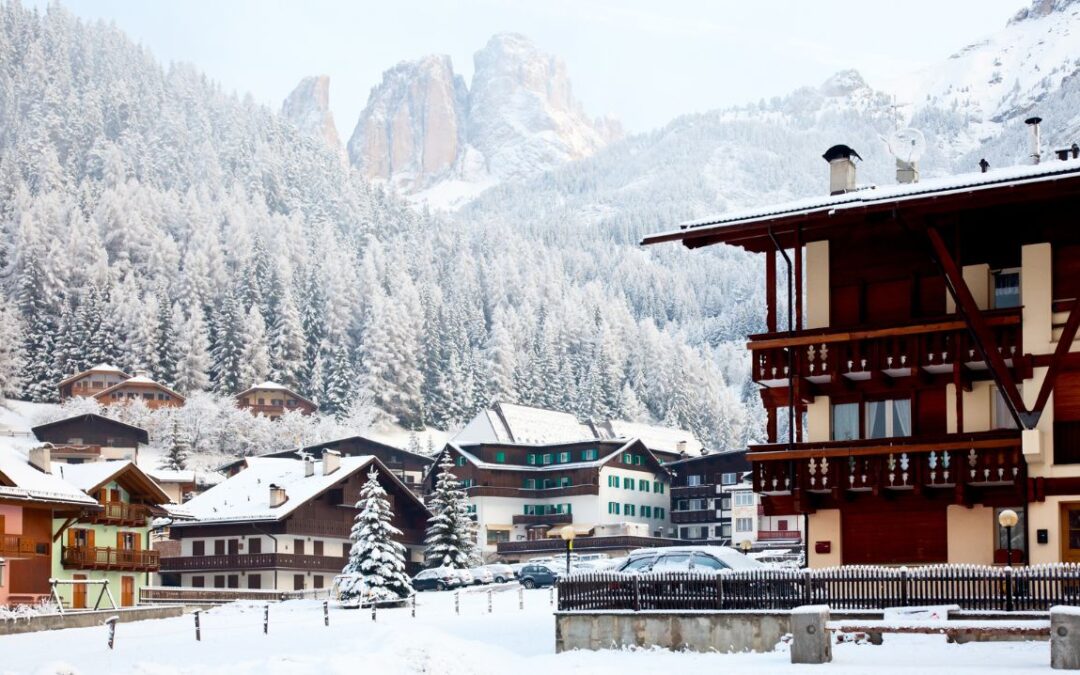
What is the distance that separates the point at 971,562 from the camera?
133ft

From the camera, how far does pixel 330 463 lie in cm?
10738

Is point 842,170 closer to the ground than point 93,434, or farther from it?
farther from it

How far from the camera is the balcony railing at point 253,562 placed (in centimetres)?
10225

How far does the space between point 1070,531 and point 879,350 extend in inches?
264

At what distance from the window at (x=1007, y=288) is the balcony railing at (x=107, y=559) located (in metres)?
49.8

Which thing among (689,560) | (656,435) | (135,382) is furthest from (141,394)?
(689,560)

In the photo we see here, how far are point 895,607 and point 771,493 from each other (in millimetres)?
7818

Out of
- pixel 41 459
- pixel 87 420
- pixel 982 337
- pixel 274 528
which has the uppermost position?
pixel 87 420

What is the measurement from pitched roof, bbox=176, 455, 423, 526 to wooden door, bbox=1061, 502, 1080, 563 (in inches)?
2697

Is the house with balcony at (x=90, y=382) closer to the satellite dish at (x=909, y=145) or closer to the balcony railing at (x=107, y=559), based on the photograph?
the balcony railing at (x=107, y=559)

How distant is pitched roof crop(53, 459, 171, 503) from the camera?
81.2 m

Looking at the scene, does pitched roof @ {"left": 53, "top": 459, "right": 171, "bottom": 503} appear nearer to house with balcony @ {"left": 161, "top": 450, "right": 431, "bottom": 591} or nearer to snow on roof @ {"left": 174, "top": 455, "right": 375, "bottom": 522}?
house with balcony @ {"left": 161, "top": 450, "right": 431, "bottom": 591}

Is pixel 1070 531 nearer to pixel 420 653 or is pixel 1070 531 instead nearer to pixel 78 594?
pixel 420 653

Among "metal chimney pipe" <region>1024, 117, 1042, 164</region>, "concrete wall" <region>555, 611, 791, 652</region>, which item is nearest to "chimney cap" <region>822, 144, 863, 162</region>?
"metal chimney pipe" <region>1024, 117, 1042, 164</region>
